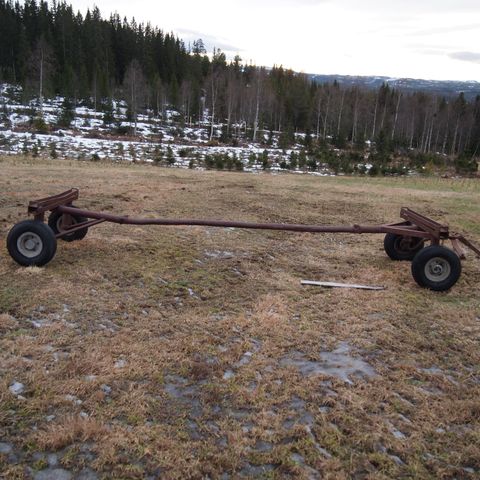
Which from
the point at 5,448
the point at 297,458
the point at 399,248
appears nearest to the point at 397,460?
the point at 297,458

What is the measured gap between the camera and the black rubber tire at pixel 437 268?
6.07 meters

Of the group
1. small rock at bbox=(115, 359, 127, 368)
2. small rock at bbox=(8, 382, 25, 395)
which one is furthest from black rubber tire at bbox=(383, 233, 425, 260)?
small rock at bbox=(8, 382, 25, 395)

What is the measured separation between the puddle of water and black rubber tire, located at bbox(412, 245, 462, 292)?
7.62 feet

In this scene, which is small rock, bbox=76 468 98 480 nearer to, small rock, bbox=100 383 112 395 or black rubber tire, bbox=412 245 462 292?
small rock, bbox=100 383 112 395

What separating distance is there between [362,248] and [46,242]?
A: 5.44 metres

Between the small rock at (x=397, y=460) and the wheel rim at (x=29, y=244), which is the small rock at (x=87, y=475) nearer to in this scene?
the small rock at (x=397, y=460)

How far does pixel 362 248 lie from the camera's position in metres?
8.37

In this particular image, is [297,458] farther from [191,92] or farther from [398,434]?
[191,92]

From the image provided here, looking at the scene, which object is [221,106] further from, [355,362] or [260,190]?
[355,362]

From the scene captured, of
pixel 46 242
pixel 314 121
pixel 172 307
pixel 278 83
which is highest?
pixel 278 83

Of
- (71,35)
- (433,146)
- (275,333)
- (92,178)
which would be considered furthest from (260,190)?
(71,35)

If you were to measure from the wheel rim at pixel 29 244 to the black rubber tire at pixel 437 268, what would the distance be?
5.09 m

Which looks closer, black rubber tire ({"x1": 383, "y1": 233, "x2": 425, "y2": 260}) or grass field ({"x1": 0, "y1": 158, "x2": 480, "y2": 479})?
grass field ({"x1": 0, "y1": 158, "x2": 480, "y2": 479})

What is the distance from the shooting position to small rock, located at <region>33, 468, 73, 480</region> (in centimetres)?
272
